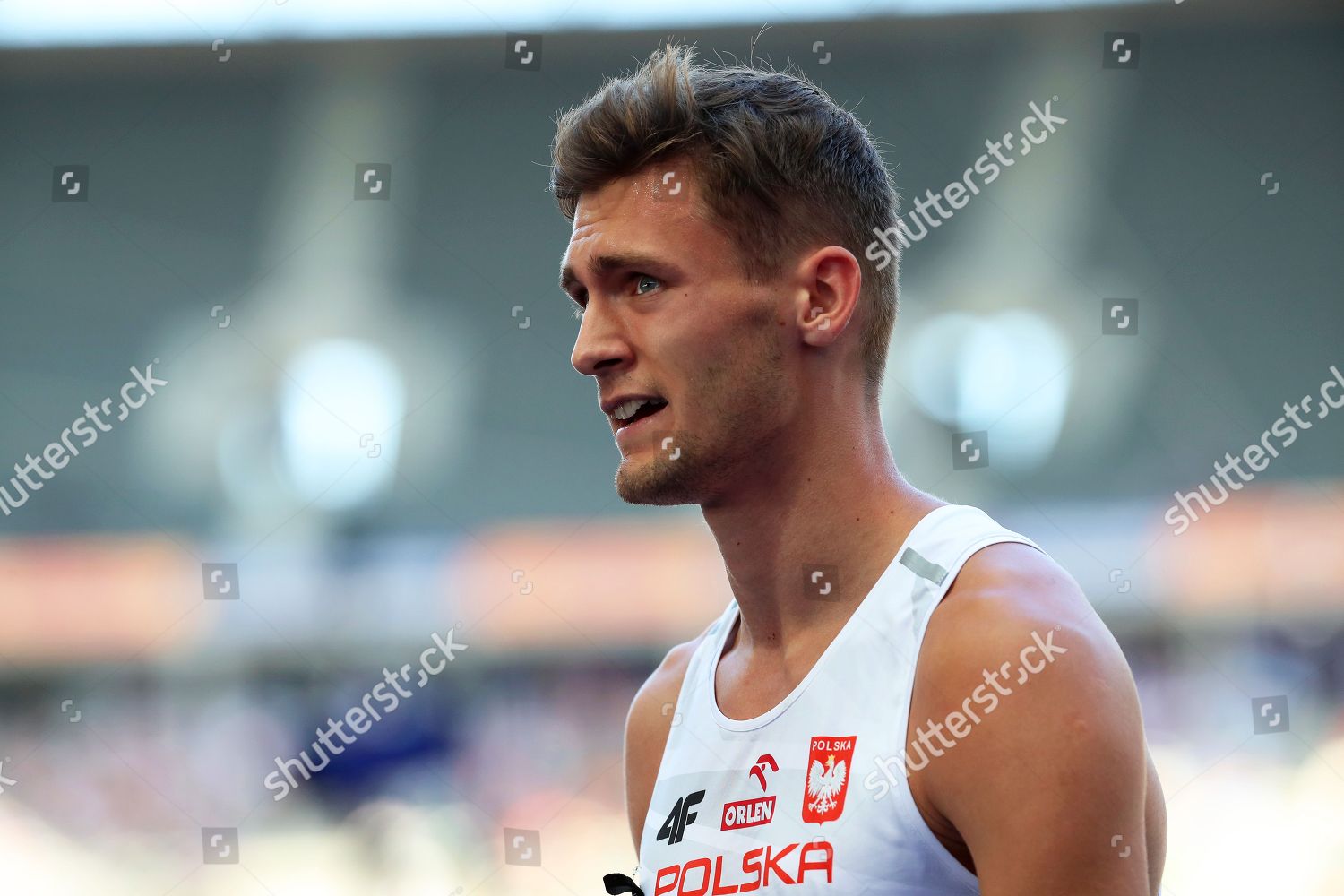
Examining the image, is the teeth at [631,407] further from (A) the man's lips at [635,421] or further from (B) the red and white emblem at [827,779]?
(B) the red and white emblem at [827,779]

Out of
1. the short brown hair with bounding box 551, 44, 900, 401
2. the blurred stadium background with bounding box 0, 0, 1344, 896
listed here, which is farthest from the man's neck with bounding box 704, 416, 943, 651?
the blurred stadium background with bounding box 0, 0, 1344, 896

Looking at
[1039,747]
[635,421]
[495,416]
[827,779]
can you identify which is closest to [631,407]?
[635,421]

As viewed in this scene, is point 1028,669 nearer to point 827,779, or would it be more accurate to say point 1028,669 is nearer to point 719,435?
point 827,779

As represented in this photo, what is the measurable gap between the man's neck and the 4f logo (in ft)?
0.64

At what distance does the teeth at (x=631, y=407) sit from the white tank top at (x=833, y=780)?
0.89 feet

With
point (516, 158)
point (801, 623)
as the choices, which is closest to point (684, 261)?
point (801, 623)

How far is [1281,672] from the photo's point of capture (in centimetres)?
423

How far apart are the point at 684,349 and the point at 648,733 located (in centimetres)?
55

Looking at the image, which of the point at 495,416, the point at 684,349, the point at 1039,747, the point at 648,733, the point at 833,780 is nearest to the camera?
the point at 1039,747

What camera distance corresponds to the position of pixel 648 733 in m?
1.47

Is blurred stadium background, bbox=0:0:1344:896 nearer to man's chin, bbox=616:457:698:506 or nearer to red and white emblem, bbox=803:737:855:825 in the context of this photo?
man's chin, bbox=616:457:698:506

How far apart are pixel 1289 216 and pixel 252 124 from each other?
4230mm

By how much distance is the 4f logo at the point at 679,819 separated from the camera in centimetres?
A: 123

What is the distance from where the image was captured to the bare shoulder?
145 centimetres
